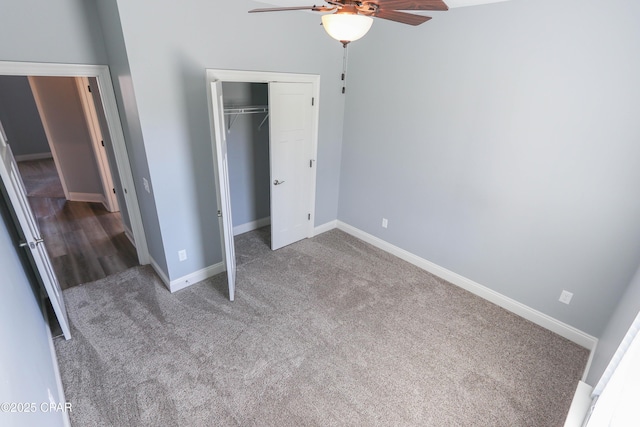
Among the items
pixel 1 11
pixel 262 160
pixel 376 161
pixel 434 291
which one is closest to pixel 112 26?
pixel 1 11

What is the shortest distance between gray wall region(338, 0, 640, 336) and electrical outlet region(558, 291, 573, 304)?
0.13 feet

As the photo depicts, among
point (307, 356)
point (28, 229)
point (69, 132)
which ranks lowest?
point (307, 356)

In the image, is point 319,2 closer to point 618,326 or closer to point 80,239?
point 618,326

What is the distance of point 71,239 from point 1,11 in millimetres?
2809

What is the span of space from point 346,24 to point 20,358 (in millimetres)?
2183

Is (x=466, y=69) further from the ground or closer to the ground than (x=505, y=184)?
further from the ground

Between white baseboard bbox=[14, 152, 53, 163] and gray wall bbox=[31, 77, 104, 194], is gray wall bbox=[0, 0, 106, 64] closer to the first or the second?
gray wall bbox=[31, 77, 104, 194]

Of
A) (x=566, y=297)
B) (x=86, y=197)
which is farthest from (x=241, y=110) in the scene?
(x=566, y=297)

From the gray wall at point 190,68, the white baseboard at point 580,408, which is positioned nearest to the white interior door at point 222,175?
the gray wall at point 190,68

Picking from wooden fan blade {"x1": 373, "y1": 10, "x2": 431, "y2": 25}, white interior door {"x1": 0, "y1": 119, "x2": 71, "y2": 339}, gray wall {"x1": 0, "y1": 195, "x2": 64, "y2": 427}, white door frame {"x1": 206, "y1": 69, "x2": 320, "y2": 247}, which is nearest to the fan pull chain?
white door frame {"x1": 206, "y1": 69, "x2": 320, "y2": 247}

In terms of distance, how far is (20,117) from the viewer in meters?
6.86

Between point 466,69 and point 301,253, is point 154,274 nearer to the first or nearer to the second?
point 301,253

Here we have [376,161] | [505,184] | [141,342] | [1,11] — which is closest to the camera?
[1,11]

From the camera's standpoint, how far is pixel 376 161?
3.90m
